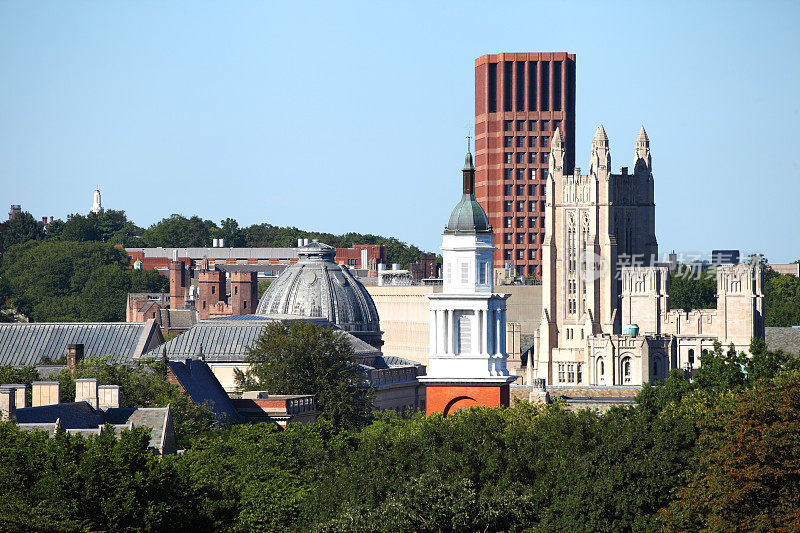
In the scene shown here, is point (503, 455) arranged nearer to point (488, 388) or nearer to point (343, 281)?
point (488, 388)

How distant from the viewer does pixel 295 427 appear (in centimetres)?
9631

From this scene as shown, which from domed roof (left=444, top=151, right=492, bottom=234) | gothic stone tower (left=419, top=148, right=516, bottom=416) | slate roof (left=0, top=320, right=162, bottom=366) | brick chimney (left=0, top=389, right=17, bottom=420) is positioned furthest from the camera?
slate roof (left=0, top=320, right=162, bottom=366)

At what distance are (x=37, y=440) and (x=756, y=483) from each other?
2356 cm

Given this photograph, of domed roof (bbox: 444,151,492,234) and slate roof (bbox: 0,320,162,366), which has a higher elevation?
domed roof (bbox: 444,151,492,234)

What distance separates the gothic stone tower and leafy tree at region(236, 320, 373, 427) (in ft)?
52.4

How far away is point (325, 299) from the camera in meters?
178

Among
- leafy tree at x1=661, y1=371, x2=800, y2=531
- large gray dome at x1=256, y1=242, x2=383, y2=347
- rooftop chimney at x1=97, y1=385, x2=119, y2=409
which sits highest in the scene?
large gray dome at x1=256, y1=242, x2=383, y2=347

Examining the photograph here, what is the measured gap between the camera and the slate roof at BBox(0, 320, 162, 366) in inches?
5699

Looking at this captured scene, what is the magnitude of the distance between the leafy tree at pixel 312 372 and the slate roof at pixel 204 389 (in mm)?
8441

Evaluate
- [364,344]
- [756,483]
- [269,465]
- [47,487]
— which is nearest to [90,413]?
[269,465]

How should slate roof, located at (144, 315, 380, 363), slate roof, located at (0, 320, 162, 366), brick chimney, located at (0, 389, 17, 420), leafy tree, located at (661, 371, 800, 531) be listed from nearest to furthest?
leafy tree, located at (661, 371, 800, 531) < brick chimney, located at (0, 389, 17, 420) < slate roof, located at (144, 315, 380, 363) < slate roof, located at (0, 320, 162, 366)

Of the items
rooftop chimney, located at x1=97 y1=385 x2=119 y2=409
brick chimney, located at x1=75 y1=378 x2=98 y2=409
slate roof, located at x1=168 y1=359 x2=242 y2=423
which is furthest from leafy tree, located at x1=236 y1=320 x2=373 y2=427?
brick chimney, located at x1=75 y1=378 x2=98 y2=409

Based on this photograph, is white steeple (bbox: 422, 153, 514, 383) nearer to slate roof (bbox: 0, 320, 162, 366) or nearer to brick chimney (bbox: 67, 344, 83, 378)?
brick chimney (bbox: 67, 344, 83, 378)

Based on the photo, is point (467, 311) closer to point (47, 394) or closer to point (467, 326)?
point (467, 326)
